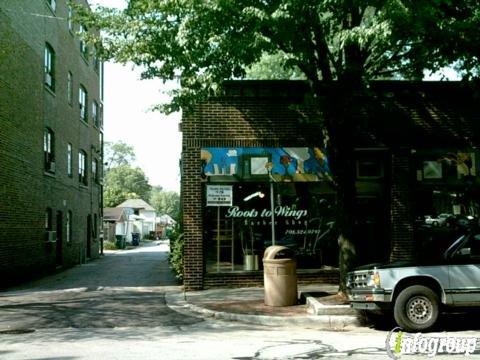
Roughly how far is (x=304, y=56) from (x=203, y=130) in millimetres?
4912

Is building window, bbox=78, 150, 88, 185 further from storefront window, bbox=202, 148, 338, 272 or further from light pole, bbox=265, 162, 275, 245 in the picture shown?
light pole, bbox=265, 162, 275, 245

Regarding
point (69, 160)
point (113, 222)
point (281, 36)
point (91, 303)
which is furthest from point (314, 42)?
point (113, 222)

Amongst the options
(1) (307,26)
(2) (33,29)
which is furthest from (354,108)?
(2) (33,29)

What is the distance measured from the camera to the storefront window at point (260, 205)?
15.3 m

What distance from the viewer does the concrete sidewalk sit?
34.6ft

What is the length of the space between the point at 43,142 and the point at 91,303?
10971 millimetres

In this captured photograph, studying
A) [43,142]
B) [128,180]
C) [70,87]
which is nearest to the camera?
[43,142]

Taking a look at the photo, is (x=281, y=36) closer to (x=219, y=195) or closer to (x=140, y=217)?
(x=219, y=195)

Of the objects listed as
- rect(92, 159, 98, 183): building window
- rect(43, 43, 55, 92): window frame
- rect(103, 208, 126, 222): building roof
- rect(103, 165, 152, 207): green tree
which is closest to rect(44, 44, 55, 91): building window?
rect(43, 43, 55, 92): window frame

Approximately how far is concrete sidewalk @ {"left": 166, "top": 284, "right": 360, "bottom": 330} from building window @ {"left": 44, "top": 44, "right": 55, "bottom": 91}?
43.0 feet

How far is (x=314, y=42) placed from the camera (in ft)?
40.0

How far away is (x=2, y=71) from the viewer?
59.1 feet

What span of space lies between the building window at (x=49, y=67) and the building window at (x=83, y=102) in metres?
5.61

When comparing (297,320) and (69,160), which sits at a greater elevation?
(69,160)
